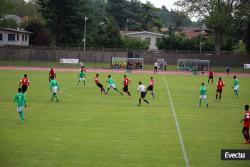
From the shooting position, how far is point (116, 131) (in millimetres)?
21141

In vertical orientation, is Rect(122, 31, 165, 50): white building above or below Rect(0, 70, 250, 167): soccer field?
above

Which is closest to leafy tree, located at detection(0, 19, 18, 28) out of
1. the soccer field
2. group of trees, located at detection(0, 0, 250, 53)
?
group of trees, located at detection(0, 0, 250, 53)

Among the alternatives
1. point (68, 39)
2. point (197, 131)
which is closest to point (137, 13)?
point (68, 39)

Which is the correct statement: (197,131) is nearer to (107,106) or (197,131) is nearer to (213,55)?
(107,106)

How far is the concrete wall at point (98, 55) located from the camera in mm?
76500

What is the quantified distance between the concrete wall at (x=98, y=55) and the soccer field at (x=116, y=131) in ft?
139

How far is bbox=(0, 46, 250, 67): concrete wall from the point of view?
76.5 metres

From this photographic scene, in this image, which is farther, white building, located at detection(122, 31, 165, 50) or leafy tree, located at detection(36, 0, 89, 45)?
white building, located at detection(122, 31, 165, 50)

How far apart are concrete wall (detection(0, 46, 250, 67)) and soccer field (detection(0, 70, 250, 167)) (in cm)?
4249

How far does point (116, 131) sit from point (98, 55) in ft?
193

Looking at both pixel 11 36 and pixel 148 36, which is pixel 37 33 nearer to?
pixel 11 36

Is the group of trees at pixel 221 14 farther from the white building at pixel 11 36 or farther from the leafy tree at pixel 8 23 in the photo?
the leafy tree at pixel 8 23

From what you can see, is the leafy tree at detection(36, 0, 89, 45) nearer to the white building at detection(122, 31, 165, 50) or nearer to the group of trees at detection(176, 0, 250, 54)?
the group of trees at detection(176, 0, 250, 54)

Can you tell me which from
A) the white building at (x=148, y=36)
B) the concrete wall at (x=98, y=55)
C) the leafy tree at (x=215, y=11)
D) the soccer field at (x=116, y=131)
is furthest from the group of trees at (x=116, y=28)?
the soccer field at (x=116, y=131)
